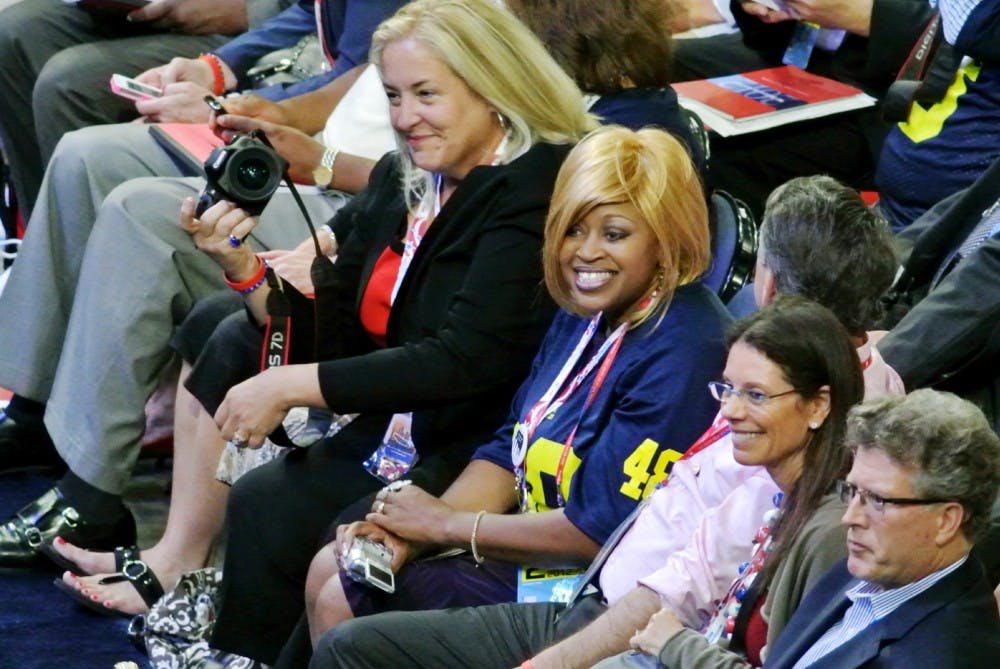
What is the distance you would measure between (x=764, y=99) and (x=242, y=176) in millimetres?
→ 1312

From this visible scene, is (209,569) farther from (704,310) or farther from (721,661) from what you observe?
(721,661)

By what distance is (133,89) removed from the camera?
4379 millimetres

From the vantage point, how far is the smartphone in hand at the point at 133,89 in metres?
4.33

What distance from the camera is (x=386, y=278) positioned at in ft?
10.7

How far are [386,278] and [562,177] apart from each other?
53 centimetres

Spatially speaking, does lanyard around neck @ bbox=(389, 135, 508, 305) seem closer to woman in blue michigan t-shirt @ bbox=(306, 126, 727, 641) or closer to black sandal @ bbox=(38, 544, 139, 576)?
woman in blue michigan t-shirt @ bbox=(306, 126, 727, 641)

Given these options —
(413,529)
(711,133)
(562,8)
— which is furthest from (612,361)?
(711,133)

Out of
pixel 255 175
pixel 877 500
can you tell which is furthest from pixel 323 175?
pixel 877 500

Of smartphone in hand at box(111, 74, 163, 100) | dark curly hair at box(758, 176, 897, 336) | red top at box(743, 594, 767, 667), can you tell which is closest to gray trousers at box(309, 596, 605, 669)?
red top at box(743, 594, 767, 667)

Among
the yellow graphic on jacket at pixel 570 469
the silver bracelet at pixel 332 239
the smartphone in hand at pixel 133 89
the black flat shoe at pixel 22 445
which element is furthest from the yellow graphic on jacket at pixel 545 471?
the smartphone in hand at pixel 133 89

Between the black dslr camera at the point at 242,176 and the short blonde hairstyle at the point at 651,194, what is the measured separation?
2.08 feet

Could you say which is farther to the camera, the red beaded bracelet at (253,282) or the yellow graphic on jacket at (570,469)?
the red beaded bracelet at (253,282)

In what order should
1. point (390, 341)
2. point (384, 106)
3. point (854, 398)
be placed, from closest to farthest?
1. point (854, 398)
2. point (390, 341)
3. point (384, 106)

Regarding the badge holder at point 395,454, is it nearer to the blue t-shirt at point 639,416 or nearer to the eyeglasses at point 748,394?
the blue t-shirt at point 639,416
